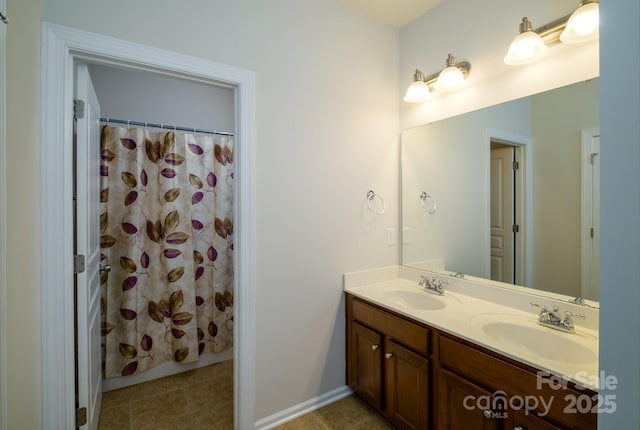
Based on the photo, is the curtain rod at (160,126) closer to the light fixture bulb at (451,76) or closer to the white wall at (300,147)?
the white wall at (300,147)

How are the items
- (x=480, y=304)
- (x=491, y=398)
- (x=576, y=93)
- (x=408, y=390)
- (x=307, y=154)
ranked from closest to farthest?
(x=491, y=398), (x=576, y=93), (x=408, y=390), (x=480, y=304), (x=307, y=154)

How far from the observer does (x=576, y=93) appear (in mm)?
1382

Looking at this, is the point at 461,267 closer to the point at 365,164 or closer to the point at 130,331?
the point at 365,164

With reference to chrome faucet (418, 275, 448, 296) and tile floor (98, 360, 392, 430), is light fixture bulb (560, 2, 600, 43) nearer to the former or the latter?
chrome faucet (418, 275, 448, 296)

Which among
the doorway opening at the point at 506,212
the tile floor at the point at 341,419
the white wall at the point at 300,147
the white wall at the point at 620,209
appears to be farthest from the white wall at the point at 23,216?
the doorway opening at the point at 506,212

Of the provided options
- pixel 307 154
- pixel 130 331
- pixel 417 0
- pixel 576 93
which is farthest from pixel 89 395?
pixel 417 0

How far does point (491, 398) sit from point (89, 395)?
1.92 m

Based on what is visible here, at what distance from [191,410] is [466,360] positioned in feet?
5.87

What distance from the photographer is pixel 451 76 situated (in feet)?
5.83

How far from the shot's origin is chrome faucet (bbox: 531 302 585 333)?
132cm

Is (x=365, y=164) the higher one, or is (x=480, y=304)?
(x=365, y=164)

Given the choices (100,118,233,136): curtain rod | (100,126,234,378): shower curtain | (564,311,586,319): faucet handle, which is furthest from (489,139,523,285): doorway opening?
(100,118,233,136): curtain rod

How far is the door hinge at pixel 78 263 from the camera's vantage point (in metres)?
1.34

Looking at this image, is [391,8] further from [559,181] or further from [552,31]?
[559,181]
